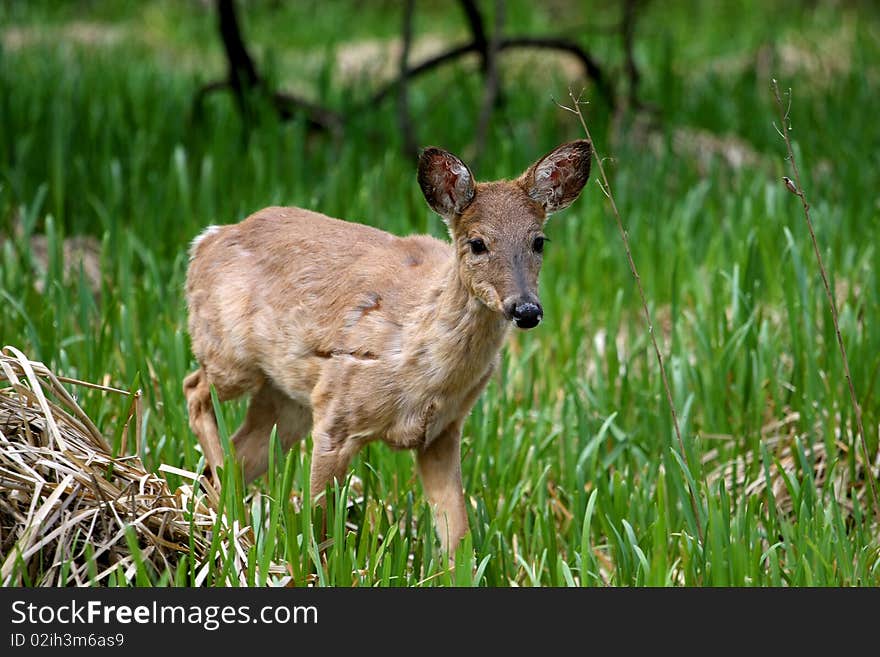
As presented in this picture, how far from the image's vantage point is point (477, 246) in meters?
3.95

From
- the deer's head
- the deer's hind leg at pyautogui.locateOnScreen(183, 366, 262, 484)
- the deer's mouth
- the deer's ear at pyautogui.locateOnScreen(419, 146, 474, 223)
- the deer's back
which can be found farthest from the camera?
the deer's hind leg at pyautogui.locateOnScreen(183, 366, 262, 484)

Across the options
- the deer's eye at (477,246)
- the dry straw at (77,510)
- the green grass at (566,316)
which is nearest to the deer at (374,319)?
the deer's eye at (477,246)

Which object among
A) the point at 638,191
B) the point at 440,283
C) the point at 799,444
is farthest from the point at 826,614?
the point at 638,191

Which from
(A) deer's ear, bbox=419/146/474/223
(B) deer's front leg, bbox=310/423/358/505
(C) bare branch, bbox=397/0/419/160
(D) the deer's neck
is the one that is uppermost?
(C) bare branch, bbox=397/0/419/160

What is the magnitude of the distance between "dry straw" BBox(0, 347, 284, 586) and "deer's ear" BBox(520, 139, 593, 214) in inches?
52.5

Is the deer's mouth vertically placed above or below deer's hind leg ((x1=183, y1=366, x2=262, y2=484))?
below

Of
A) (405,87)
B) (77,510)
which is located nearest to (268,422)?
(77,510)

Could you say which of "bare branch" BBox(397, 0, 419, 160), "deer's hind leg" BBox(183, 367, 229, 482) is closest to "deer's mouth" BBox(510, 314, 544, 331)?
"deer's hind leg" BBox(183, 367, 229, 482)

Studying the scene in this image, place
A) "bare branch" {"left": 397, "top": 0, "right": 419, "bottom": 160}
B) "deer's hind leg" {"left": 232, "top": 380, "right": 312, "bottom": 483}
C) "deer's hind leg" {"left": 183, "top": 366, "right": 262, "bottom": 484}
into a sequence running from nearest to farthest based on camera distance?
"deer's hind leg" {"left": 183, "top": 366, "right": 262, "bottom": 484}, "deer's hind leg" {"left": 232, "top": 380, "right": 312, "bottom": 483}, "bare branch" {"left": 397, "top": 0, "right": 419, "bottom": 160}

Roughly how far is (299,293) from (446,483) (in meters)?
0.82

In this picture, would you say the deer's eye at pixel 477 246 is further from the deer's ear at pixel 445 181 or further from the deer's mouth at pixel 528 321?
the deer's mouth at pixel 528 321

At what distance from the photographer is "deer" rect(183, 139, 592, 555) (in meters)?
4.00

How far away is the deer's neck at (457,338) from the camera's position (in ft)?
13.3

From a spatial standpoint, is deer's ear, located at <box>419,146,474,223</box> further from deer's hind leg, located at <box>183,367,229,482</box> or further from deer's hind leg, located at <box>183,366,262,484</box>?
deer's hind leg, located at <box>183,367,229,482</box>
